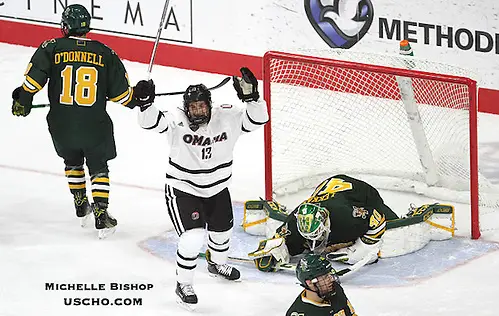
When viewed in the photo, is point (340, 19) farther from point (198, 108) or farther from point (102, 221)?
point (198, 108)

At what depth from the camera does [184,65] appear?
8875mm

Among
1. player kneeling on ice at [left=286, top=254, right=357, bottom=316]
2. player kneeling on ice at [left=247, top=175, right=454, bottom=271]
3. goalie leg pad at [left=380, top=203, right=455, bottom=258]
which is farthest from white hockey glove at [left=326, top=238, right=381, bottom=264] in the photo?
player kneeling on ice at [left=286, top=254, right=357, bottom=316]

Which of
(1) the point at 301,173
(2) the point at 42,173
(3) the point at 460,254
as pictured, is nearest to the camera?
(3) the point at 460,254

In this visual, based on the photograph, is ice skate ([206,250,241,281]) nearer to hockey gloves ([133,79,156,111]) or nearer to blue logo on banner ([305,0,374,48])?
hockey gloves ([133,79,156,111])

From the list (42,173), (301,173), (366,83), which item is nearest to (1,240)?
(42,173)

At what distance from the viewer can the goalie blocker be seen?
5992mm

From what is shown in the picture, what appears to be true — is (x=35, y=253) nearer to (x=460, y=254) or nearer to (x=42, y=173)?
(x=42, y=173)

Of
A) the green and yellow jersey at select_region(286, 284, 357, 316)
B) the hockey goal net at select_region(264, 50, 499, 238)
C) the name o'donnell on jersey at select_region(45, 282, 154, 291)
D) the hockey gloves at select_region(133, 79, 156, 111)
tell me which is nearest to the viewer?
the green and yellow jersey at select_region(286, 284, 357, 316)

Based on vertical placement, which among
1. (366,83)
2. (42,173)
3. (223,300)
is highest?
(366,83)

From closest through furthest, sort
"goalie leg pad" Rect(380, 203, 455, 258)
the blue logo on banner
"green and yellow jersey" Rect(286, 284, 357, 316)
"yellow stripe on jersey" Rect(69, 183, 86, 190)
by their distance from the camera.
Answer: "green and yellow jersey" Rect(286, 284, 357, 316) < "goalie leg pad" Rect(380, 203, 455, 258) < "yellow stripe on jersey" Rect(69, 183, 86, 190) < the blue logo on banner

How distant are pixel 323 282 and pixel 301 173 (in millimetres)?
2218

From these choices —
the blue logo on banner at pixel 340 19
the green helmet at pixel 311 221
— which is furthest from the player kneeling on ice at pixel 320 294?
the blue logo on banner at pixel 340 19

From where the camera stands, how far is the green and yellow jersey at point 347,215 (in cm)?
586

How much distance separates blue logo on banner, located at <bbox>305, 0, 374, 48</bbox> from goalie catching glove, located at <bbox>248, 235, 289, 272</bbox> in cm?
242
